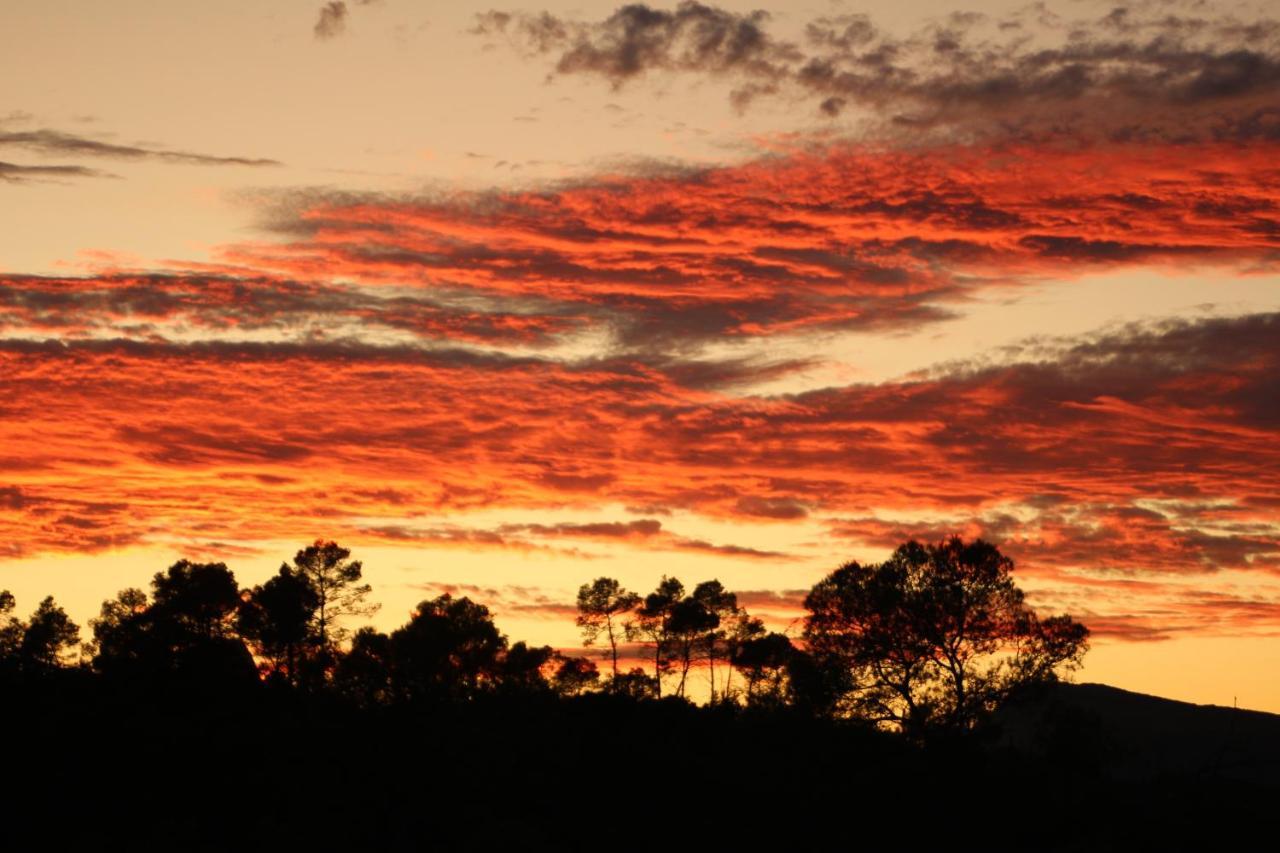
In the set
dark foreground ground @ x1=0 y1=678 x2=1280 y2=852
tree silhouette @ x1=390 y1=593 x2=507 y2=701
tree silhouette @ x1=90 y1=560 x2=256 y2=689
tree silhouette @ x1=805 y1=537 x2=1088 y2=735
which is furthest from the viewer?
tree silhouette @ x1=390 y1=593 x2=507 y2=701

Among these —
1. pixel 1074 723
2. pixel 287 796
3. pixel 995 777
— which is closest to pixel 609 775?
pixel 287 796

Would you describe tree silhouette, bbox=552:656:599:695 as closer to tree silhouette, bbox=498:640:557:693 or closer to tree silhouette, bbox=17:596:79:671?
tree silhouette, bbox=498:640:557:693

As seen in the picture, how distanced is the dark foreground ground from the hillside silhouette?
15 centimetres

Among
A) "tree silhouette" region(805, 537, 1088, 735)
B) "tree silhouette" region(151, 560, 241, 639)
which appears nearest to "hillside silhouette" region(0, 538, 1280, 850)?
"tree silhouette" region(805, 537, 1088, 735)

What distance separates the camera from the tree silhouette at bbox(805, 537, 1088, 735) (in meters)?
77.4

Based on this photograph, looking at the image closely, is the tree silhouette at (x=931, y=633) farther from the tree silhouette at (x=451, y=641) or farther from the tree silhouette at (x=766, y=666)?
the tree silhouette at (x=451, y=641)

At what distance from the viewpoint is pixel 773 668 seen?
363 feet

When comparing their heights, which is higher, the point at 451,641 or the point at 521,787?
the point at 451,641

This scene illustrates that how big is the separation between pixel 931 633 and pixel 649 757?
21541mm

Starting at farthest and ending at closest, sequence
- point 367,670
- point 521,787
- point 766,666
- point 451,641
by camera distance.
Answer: point 451,641
point 766,666
point 367,670
point 521,787

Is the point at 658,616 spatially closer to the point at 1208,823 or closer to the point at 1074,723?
the point at 1074,723

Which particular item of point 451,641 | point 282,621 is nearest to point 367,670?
point 282,621

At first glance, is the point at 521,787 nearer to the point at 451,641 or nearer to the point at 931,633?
the point at 931,633

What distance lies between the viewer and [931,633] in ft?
261
